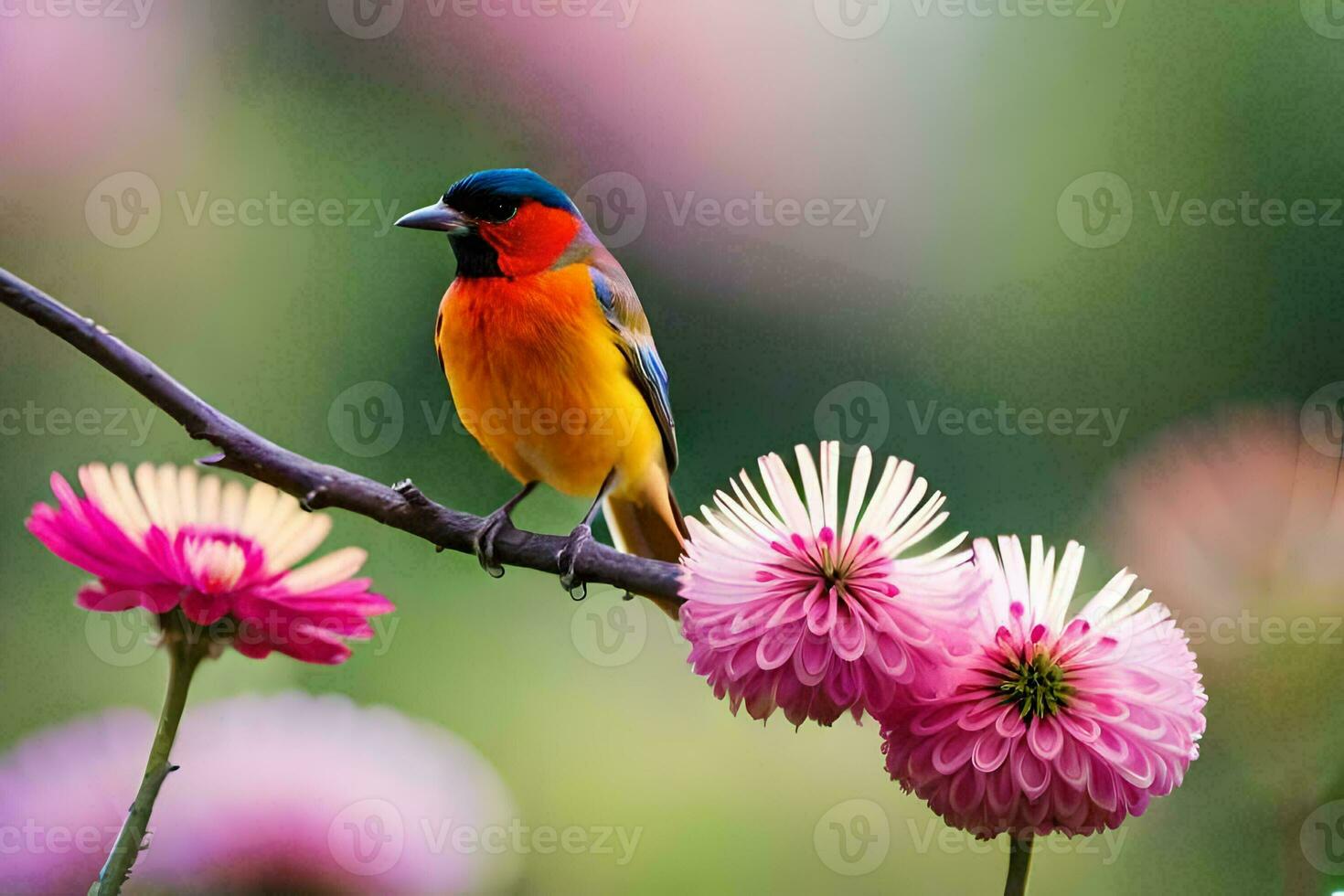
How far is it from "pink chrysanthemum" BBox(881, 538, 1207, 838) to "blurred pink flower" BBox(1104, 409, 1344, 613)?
0.44 metres

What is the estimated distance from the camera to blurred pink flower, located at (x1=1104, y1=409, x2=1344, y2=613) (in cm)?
75

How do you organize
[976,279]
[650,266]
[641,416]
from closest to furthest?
[641,416] → [650,266] → [976,279]

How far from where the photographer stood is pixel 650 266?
97cm

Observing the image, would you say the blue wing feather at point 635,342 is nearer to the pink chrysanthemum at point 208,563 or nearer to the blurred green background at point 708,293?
the blurred green background at point 708,293

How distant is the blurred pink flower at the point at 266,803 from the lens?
610 millimetres

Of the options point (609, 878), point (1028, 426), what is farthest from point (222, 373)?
point (1028, 426)

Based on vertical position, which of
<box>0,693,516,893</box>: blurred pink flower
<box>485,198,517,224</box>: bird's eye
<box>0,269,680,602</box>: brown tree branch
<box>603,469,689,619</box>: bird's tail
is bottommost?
<box>0,693,516,893</box>: blurred pink flower

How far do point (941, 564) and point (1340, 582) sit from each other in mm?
545

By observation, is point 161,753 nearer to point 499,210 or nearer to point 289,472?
point 289,472

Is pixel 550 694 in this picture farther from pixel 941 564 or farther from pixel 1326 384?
pixel 1326 384

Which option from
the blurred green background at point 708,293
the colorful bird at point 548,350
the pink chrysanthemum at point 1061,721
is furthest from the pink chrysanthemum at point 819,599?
the blurred green background at point 708,293

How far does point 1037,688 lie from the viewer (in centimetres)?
36

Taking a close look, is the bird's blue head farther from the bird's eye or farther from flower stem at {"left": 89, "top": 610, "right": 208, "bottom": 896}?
flower stem at {"left": 89, "top": 610, "right": 208, "bottom": 896}

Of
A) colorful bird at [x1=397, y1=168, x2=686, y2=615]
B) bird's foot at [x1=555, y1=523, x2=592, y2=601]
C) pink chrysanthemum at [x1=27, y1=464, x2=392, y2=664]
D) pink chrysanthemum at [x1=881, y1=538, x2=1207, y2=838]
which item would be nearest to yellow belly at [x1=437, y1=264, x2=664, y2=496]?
colorful bird at [x1=397, y1=168, x2=686, y2=615]
